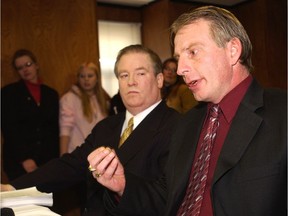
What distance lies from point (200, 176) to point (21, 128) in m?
2.33

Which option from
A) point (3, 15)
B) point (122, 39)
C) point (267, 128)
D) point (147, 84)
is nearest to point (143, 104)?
point (147, 84)

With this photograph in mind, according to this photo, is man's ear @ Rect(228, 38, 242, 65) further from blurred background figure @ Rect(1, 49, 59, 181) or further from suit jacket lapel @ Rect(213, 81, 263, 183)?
blurred background figure @ Rect(1, 49, 59, 181)

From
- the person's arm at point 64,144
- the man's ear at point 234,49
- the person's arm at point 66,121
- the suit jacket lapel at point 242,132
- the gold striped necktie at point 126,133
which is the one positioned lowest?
the person's arm at point 64,144

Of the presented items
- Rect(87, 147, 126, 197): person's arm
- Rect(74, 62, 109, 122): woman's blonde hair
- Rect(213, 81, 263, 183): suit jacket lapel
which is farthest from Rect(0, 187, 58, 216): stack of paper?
Rect(74, 62, 109, 122): woman's blonde hair

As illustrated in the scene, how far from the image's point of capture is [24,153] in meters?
3.31

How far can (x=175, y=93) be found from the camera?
356 cm

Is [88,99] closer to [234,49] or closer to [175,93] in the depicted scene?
[175,93]

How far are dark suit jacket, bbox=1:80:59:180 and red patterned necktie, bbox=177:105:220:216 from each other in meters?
2.24

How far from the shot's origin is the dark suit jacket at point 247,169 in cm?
115

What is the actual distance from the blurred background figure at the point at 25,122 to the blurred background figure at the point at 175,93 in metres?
1.12

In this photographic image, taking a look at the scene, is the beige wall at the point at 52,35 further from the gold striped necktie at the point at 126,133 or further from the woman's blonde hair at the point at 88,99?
the gold striped necktie at the point at 126,133

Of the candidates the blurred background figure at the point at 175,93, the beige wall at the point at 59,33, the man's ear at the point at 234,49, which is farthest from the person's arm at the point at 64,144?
the man's ear at the point at 234,49

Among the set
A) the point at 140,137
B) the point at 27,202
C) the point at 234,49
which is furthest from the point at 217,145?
the point at 27,202

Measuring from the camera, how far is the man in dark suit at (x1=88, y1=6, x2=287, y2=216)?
3.84ft
